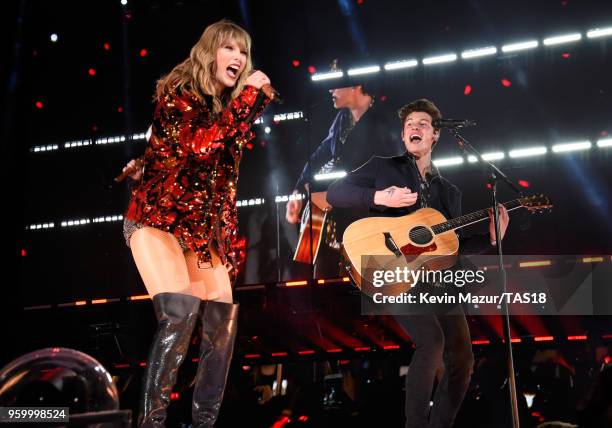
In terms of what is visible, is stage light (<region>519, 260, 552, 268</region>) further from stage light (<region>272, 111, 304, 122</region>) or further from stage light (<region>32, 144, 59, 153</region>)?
stage light (<region>32, 144, 59, 153</region>)

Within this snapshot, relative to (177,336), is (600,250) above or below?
above

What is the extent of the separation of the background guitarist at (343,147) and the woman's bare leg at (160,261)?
2550mm

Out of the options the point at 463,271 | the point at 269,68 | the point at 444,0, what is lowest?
the point at 463,271

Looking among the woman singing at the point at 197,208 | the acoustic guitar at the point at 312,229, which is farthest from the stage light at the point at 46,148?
the woman singing at the point at 197,208

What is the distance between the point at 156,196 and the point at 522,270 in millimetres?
3137

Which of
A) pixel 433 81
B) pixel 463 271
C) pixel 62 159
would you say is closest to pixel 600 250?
pixel 463 271

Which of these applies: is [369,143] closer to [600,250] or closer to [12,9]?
[600,250]

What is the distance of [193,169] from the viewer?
9.26 ft

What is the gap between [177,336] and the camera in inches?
100

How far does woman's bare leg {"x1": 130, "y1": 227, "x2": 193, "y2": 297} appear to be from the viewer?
2645 mm

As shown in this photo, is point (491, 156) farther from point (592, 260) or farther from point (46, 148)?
point (46, 148)

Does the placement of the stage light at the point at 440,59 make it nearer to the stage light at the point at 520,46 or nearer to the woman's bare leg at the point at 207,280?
the stage light at the point at 520,46

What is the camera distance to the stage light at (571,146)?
5070 mm

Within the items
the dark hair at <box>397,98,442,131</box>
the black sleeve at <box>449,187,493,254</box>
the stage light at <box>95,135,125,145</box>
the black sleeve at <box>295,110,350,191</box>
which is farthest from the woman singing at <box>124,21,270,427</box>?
the stage light at <box>95,135,125,145</box>
